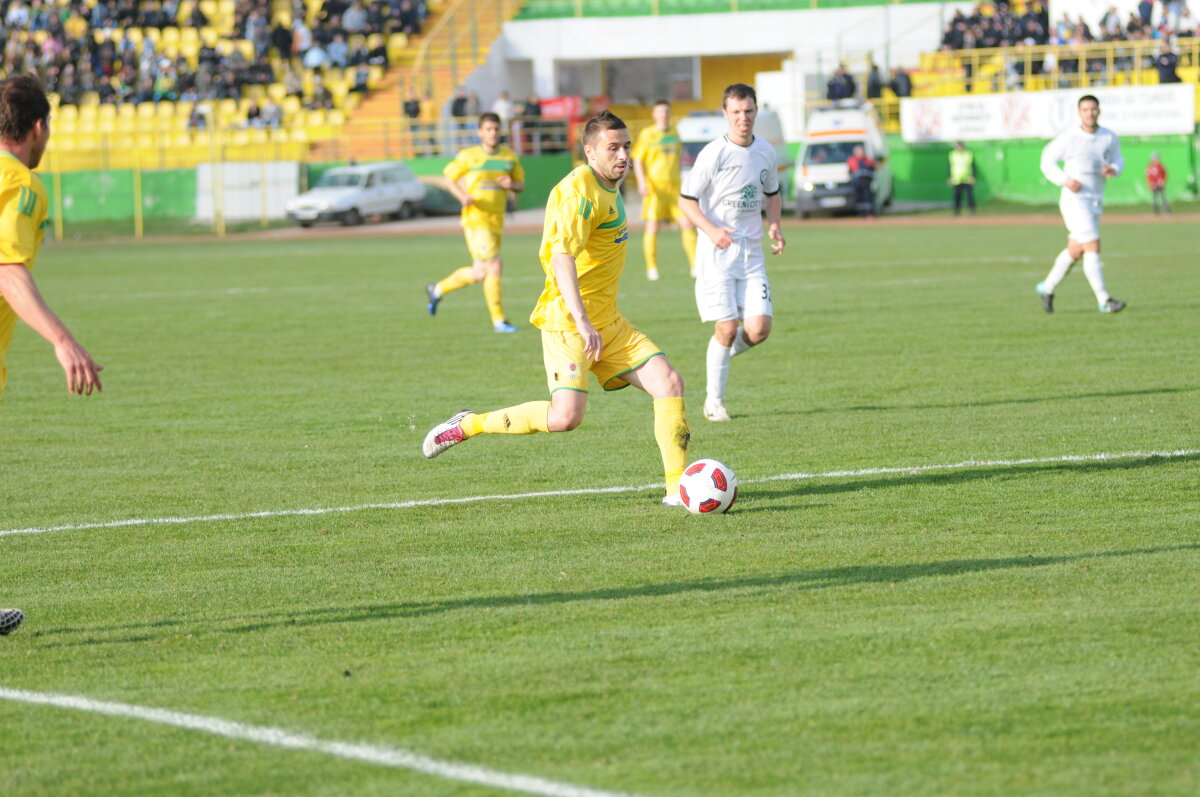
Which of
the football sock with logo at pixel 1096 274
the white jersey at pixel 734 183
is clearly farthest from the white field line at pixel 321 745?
the football sock with logo at pixel 1096 274

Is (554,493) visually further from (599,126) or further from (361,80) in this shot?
(361,80)

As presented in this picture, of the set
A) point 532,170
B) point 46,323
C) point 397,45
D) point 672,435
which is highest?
point 397,45

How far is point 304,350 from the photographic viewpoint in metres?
15.8

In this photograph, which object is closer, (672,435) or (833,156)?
(672,435)

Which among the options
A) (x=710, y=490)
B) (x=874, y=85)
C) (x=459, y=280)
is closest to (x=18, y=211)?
(x=710, y=490)

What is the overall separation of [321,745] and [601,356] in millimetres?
3696

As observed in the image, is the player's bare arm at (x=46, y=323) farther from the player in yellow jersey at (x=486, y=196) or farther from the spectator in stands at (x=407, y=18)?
the spectator in stands at (x=407, y=18)

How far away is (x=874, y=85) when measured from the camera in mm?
43938

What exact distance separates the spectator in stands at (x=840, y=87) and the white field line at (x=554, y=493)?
3527 centimetres

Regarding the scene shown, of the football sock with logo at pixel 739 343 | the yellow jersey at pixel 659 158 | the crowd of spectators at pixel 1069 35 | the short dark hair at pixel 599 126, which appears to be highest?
the crowd of spectators at pixel 1069 35

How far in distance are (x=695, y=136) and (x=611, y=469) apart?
33.4 metres

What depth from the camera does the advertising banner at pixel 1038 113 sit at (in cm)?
3744

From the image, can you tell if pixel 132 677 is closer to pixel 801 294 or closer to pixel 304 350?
pixel 304 350

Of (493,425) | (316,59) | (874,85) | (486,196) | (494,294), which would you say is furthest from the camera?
(316,59)
